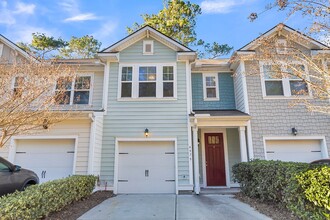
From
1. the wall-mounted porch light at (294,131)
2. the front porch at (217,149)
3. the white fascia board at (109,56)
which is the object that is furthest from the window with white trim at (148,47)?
the wall-mounted porch light at (294,131)

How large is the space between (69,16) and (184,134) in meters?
9.04

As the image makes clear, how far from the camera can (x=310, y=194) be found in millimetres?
4359

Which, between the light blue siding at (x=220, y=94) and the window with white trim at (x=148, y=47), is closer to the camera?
the window with white trim at (x=148, y=47)

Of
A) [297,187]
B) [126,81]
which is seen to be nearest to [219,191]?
[297,187]

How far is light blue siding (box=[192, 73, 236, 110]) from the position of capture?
10661 mm

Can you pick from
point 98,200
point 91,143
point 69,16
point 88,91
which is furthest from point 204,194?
point 69,16

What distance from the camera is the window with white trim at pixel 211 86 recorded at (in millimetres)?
10839

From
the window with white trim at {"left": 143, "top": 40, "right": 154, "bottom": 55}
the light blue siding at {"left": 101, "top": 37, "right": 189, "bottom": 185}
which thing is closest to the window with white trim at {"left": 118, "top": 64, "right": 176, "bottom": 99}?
the light blue siding at {"left": 101, "top": 37, "right": 189, "bottom": 185}

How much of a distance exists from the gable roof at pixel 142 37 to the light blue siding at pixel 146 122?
4.35ft

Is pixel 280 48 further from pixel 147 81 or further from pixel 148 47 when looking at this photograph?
pixel 148 47

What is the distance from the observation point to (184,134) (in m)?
9.02

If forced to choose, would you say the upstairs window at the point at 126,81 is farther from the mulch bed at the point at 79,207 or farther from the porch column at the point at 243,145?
the porch column at the point at 243,145

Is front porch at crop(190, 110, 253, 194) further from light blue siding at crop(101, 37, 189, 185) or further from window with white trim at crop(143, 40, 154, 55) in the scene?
window with white trim at crop(143, 40, 154, 55)

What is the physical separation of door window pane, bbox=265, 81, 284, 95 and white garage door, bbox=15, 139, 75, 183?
28.0 ft
